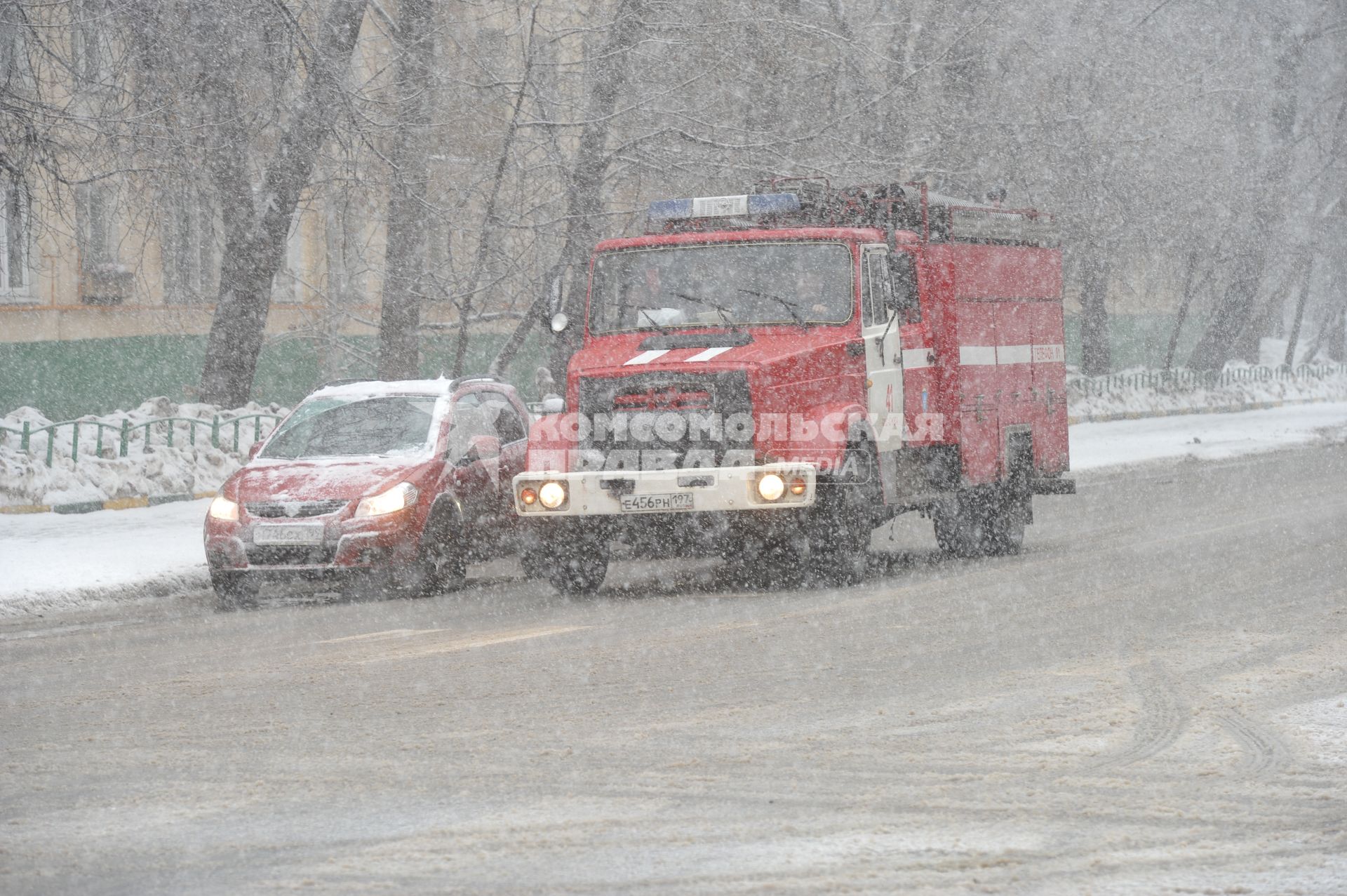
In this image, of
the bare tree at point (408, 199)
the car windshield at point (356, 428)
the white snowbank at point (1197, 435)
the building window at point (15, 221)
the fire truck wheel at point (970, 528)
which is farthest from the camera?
the white snowbank at point (1197, 435)

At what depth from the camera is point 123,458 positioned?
2052 cm

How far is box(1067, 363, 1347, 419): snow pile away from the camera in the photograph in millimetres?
43094

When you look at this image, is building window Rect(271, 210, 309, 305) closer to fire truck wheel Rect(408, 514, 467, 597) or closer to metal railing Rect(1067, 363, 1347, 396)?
metal railing Rect(1067, 363, 1347, 396)

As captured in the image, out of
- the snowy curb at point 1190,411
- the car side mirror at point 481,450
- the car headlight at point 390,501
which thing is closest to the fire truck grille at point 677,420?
the car headlight at point 390,501

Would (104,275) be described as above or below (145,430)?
above

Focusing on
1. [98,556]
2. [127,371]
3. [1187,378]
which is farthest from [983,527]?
[1187,378]

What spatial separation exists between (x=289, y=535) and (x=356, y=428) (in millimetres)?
1738

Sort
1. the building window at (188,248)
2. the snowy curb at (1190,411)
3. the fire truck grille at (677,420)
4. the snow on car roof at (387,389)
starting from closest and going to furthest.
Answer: the fire truck grille at (677,420)
the snow on car roof at (387,389)
the building window at (188,248)
the snowy curb at (1190,411)

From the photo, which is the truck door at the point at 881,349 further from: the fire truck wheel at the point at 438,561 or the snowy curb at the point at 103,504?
the snowy curb at the point at 103,504

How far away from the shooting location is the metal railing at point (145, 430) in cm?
2020

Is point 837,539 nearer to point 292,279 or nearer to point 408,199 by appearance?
Answer: point 408,199

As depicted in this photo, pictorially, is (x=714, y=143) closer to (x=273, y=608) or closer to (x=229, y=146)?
(x=229, y=146)

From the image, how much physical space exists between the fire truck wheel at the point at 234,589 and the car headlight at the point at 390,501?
0.91 metres

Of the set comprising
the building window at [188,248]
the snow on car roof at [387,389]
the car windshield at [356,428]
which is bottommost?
the car windshield at [356,428]
